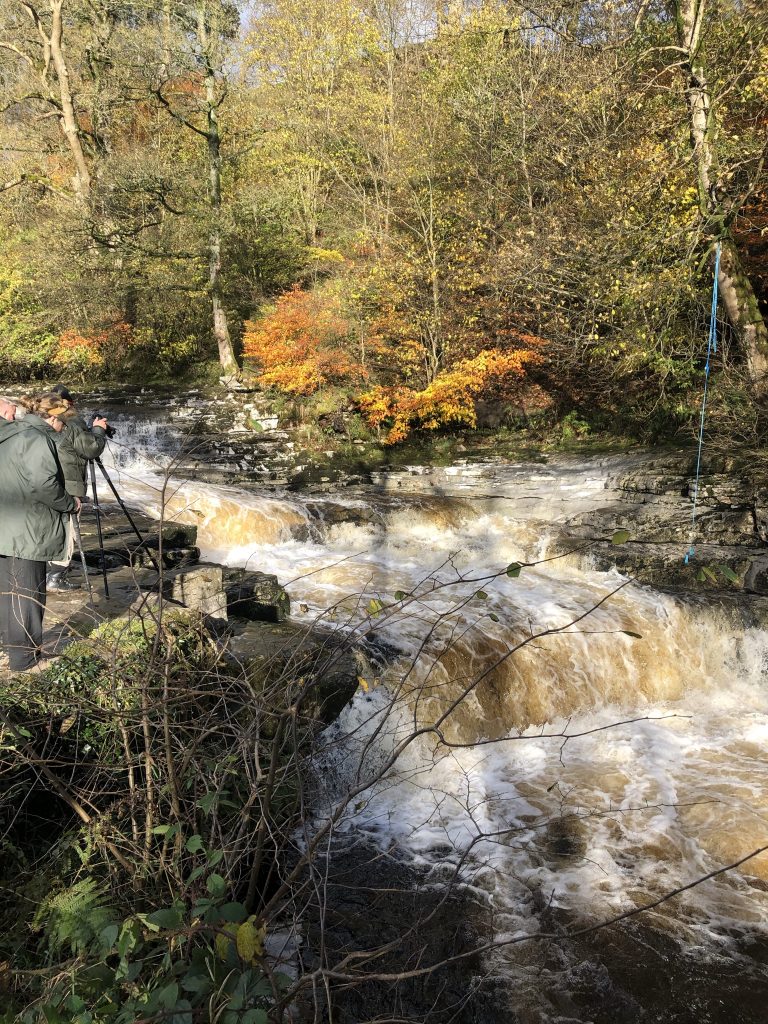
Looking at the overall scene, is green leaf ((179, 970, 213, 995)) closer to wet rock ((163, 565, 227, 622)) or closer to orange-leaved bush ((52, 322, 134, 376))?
wet rock ((163, 565, 227, 622))

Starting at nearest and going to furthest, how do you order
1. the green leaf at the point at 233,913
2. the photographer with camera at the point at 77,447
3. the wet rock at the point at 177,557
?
the green leaf at the point at 233,913 < the photographer with camera at the point at 77,447 < the wet rock at the point at 177,557

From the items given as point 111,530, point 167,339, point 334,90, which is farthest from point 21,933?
point 334,90

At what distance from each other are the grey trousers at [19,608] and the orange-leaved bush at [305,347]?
1164cm

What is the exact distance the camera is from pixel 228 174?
21.3 metres

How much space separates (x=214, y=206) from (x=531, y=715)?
48.9 feet

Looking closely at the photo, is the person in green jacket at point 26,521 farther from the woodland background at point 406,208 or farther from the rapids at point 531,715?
the woodland background at point 406,208

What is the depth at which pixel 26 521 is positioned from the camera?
169 inches

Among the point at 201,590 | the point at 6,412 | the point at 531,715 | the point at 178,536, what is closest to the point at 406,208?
the point at 178,536

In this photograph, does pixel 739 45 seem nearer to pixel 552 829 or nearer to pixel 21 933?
pixel 552 829

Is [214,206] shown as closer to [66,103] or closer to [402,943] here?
[66,103]

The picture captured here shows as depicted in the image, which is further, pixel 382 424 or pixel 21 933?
pixel 382 424

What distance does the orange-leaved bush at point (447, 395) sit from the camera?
14.4m

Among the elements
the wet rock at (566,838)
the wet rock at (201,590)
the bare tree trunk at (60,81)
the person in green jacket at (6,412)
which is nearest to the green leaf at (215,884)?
the person in green jacket at (6,412)

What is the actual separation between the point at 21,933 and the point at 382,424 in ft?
42.9
